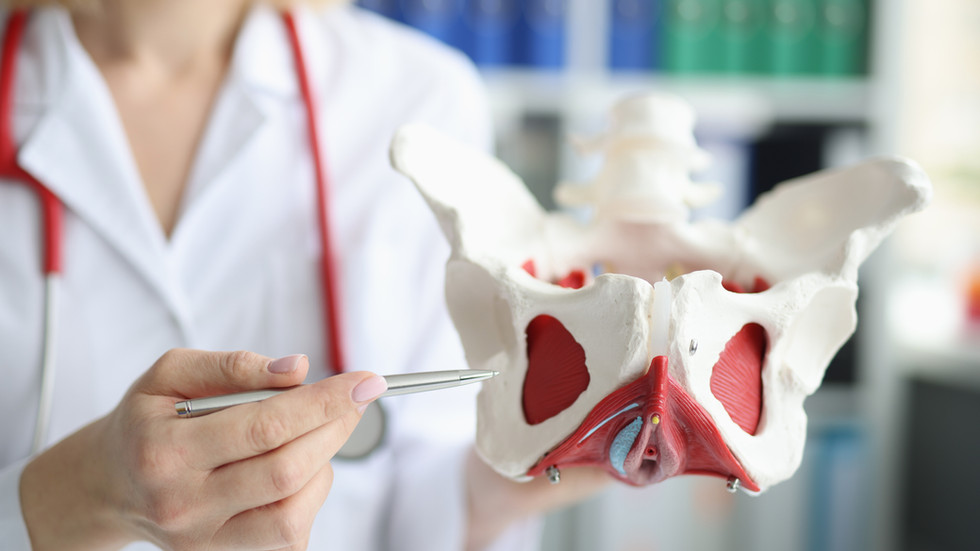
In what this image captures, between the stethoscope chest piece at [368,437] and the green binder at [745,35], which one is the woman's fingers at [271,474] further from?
the green binder at [745,35]

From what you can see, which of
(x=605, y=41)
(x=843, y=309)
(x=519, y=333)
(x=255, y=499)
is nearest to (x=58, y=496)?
(x=255, y=499)

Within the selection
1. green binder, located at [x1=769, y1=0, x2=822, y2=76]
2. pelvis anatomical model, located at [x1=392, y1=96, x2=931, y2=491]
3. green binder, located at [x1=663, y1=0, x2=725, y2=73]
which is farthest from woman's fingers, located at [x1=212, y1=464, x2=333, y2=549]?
green binder, located at [x1=769, y1=0, x2=822, y2=76]

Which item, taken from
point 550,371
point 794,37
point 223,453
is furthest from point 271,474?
point 794,37

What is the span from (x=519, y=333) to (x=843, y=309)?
19cm

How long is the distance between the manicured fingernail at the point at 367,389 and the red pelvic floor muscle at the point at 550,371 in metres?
0.10

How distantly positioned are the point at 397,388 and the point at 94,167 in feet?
1.49

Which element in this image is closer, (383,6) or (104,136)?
(104,136)

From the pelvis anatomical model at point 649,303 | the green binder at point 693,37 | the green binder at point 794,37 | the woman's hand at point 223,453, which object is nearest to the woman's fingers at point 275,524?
the woman's hand at point 223,453

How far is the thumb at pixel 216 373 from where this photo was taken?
0.39 meters

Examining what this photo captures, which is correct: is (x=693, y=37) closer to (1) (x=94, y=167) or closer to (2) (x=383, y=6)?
(2) (x=383, y=6)

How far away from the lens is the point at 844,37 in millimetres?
1529

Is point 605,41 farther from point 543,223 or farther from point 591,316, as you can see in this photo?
point 591,316

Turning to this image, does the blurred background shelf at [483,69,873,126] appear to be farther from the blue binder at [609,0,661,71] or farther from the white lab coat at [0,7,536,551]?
the white lab coat at [0,7,536,551]

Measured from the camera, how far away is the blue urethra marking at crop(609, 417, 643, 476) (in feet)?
1.27
